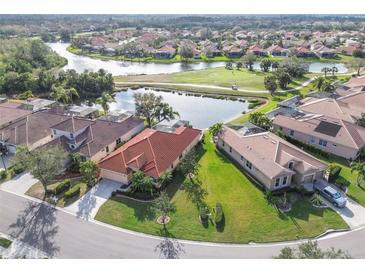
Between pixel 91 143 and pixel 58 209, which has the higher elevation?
pixel 91 143

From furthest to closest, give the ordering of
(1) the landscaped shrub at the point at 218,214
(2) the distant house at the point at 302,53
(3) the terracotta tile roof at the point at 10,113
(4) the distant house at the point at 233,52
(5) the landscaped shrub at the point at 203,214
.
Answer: (4) the distant house at the point at 233,52 < (2) the distant house at the point at 302,53 < (3) the terracotta tile roof at the point at 10,113 < (5) the landscaped shrub at the point at 203,214 < (1) the landscaped shrub at the point at 218,214

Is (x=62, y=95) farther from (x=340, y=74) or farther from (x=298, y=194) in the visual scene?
(x=340, y=74)

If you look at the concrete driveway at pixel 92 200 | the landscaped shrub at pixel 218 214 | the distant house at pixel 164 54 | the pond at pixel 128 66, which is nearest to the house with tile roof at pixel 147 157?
the concrete driveway at pixel 92 200

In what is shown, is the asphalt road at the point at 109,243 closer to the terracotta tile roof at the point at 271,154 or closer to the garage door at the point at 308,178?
the garage door at the point at 308,178

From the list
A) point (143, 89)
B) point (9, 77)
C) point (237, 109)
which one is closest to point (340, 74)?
point (237, 109)

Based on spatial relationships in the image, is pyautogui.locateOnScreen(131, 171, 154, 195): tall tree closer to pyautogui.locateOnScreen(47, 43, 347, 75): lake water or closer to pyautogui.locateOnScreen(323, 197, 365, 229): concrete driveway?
pyautogui.locateOnScreen(323, 197, 365, 229): concrete driveway

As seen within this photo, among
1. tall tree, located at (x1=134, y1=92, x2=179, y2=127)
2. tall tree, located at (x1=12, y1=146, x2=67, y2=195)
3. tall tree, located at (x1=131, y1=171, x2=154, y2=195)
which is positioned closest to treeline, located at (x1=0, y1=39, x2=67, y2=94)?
tall tree, located at (x1=134, y1=92, x2=179, y2=127)

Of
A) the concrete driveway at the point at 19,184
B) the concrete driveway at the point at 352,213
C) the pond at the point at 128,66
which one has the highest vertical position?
the concrete driveway at the point at 352,213
